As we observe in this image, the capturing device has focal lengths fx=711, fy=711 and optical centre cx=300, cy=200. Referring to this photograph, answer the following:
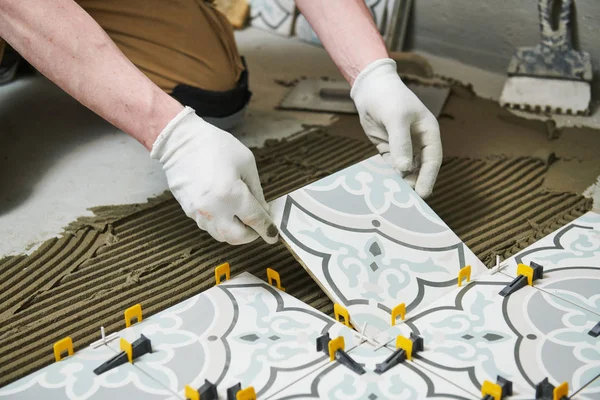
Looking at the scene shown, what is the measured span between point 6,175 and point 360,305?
1086 mm

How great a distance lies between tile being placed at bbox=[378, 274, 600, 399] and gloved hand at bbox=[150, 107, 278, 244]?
1.08 feet

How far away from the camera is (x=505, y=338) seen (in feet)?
3.87

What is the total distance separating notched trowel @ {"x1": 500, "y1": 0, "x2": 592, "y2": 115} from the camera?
2182 mm

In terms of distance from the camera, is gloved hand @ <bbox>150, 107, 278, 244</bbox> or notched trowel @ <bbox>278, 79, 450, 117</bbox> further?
notched trowel @ <bbox>278, 79, 450, 117</bbox>

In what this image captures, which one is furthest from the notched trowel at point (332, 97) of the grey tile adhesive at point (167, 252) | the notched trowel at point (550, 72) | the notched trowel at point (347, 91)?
the grey tile adhesive at point (167, 252)

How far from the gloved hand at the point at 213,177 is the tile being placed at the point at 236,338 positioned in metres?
0.12

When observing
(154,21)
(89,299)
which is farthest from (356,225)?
(154,21)

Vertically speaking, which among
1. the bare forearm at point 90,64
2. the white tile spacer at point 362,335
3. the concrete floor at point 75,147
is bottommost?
the concrete floor at point 75,147

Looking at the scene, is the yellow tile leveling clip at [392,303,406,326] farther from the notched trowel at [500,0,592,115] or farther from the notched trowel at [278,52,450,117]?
the notched trowel at [500,0,592,115]

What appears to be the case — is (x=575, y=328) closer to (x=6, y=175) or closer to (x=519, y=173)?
(x=519, y=173)

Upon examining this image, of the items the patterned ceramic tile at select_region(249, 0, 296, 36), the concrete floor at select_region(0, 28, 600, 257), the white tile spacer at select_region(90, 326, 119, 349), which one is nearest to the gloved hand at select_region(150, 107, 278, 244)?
the white tile spacer at select_region(90, 326, 119, 349)

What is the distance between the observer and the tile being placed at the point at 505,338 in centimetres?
110

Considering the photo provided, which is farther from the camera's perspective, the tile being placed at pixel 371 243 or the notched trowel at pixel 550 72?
the notched trowel at pixel 550 72

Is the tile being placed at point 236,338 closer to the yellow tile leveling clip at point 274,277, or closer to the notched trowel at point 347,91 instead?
the yellow tile leveling clip at point 274,277
